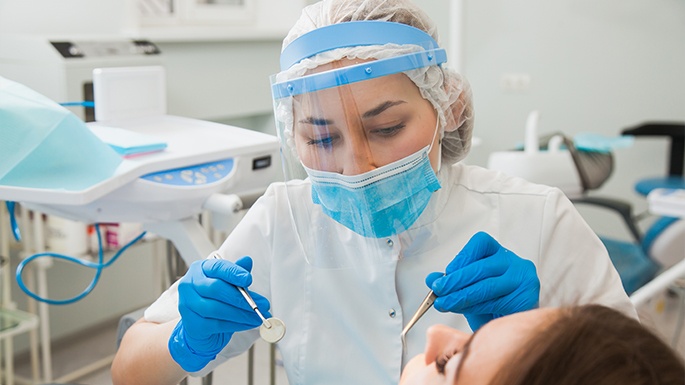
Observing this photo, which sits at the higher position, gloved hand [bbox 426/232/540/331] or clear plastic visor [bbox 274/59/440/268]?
clear plastic visor [bbox 274/59/440/268]

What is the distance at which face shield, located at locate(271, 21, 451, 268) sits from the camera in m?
1.12

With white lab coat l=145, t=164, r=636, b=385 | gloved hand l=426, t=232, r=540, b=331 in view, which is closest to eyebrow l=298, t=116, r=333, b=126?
white lab coat l=145, t=164, r=636, b=385

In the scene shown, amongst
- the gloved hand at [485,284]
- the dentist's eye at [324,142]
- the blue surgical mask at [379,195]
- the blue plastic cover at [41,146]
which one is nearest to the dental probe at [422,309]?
the gloved hand at [485,284]

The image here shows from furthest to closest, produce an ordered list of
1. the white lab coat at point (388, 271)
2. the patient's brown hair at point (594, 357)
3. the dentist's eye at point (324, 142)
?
the white lab coat at point (388, 271), the dentist's eye at point (324, 142), the patient's brown hair at point (594, 357)

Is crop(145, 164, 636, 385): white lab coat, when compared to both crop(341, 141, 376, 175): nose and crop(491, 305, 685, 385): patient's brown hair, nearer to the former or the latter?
crop(341, 141, 376, 175): nose

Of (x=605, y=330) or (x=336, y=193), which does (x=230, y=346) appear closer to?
(x=336, y=193)

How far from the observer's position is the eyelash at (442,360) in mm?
881

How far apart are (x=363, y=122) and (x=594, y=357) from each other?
545mm

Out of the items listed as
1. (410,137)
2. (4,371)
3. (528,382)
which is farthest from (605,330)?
(4,371)

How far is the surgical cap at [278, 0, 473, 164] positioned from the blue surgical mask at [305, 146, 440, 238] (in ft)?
0.31

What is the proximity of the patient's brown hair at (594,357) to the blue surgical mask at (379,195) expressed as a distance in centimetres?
45

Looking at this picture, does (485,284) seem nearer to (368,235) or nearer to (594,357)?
(368,235)

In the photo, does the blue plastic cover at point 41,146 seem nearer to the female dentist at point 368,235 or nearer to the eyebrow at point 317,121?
the female dentist at point 368,235

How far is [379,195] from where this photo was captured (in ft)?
3.83
